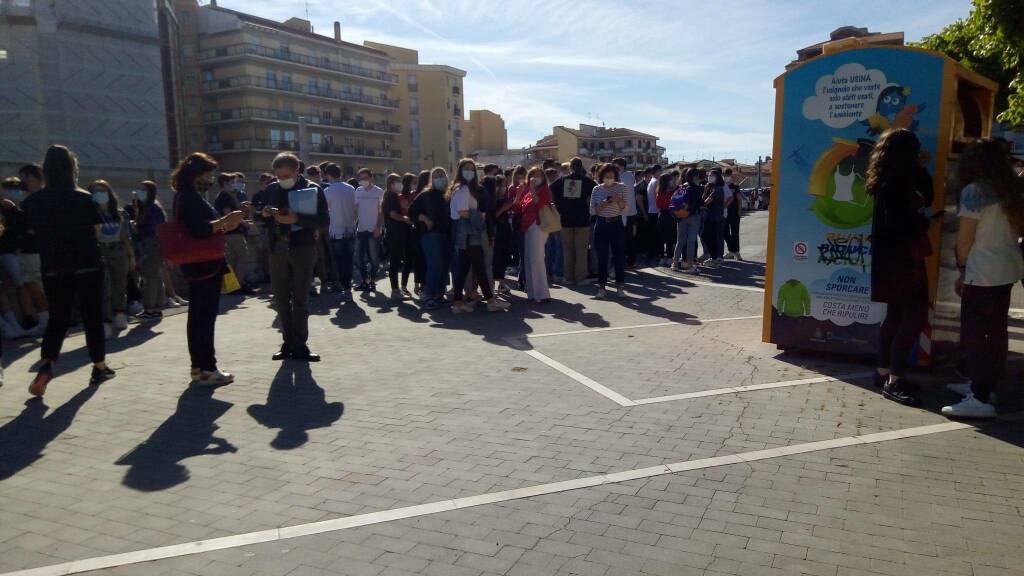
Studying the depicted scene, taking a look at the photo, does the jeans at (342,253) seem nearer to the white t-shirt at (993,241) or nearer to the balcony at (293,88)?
the white t-shirt at (993,241)

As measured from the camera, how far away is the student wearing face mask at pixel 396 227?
11.2m

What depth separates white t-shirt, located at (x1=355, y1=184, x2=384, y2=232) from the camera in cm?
1180

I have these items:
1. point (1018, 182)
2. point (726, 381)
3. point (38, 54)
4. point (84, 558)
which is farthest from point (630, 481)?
point (38, 54)

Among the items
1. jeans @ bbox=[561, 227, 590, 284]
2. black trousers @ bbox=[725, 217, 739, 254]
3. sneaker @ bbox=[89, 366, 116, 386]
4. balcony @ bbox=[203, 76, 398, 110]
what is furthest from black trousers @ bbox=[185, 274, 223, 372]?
balcony @ bbox=[203, 76, 398, 110]

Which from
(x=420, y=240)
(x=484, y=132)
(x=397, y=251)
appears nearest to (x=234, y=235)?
(x=397, y=251)

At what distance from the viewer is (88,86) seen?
4100cm

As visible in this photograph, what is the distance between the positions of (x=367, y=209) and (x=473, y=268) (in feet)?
10.3

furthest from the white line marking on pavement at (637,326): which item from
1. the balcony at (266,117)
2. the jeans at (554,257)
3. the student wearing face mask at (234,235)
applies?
the balcony at (266,117)

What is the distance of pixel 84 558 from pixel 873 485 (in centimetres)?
406

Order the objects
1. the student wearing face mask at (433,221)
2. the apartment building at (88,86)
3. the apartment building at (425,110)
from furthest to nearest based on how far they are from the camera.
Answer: the apartment building at (425,110) → the apartment building at (88,86) → the student wearing face mask at (433,221)

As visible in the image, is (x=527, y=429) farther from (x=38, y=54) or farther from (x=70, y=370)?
(x=38, y=54)

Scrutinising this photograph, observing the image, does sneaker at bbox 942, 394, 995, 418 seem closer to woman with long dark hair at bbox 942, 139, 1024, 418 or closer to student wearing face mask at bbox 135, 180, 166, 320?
woman with long dark hair at bbox 942, 139, 1024, 418

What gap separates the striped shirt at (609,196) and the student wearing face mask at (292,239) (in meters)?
4.67

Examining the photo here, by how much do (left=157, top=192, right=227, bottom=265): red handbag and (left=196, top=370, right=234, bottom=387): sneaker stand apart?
101 centimetres
